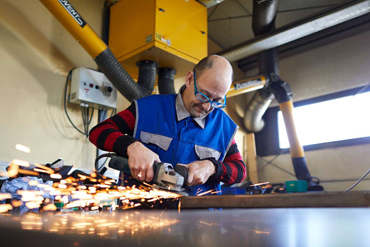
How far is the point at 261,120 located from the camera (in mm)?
5254

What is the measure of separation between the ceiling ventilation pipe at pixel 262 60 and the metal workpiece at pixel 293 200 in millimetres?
2835

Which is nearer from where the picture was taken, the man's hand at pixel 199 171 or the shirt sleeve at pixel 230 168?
the man's hand at pixel 199 171

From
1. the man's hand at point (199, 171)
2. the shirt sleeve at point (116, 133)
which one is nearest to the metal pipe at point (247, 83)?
the shirt sleeve at point (116, 133)

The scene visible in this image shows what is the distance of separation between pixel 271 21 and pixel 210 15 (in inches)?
47.2

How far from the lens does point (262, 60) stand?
13.6 feet

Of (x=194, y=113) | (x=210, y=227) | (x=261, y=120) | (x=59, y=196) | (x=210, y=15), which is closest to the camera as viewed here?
(x=210, y=227)

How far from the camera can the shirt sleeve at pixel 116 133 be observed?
1610 mm

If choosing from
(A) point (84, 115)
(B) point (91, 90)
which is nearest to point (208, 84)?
(B) point (91, 90)

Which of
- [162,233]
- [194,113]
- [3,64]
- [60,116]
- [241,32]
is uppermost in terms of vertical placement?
[241,32]

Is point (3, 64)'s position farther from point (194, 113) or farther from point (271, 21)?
point (271, 21)

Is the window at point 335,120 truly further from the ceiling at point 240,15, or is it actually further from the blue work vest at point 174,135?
the blue work vest at point 174,135

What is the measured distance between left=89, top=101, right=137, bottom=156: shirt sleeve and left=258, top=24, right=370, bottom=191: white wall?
3575mm

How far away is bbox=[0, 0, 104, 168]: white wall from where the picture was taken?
102 inches

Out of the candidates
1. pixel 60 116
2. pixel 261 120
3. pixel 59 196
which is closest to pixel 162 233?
pixel 59 196
